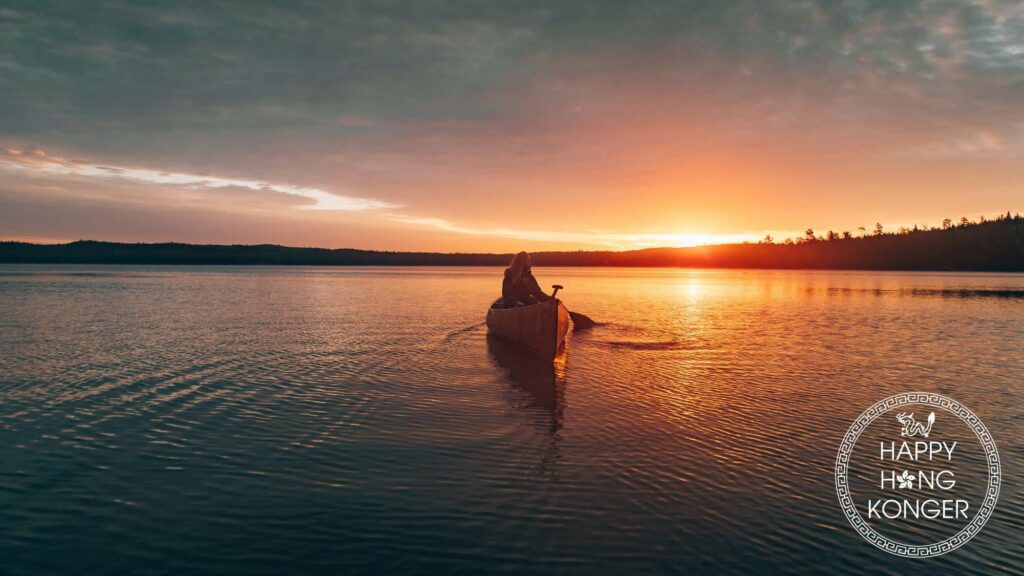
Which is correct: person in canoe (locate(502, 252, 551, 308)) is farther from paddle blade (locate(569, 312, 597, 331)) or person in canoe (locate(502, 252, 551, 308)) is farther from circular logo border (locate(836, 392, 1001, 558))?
circular logo border (locate(836, 392, 1001, 558))

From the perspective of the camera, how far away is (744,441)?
31.5 ft

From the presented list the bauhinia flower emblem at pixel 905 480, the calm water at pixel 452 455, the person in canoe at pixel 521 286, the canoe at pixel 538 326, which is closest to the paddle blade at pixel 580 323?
the person in canoe at pixel 521 286

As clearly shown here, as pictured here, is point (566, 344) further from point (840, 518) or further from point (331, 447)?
point (840, 518)

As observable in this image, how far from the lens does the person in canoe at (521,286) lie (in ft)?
76.3

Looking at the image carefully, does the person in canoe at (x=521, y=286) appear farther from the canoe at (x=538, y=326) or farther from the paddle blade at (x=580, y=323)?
the paddle blade at (x=580, y=323)

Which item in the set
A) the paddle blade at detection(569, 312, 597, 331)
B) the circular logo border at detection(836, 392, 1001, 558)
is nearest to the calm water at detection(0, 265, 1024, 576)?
the circular logo border at detection(836, 392, 1001, 558)

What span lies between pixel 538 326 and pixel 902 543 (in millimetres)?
13674

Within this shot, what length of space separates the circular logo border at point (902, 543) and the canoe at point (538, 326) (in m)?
9.63

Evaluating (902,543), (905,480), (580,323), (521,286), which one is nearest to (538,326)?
(521,286)

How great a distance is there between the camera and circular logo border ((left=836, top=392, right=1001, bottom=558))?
20.1 feet

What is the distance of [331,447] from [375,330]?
1696 cm

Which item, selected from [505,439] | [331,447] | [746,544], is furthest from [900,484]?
[331,447]

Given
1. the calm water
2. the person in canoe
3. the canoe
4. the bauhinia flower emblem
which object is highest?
the person in canoe

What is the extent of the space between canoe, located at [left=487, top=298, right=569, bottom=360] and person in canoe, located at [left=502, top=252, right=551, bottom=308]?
1.17 metres
